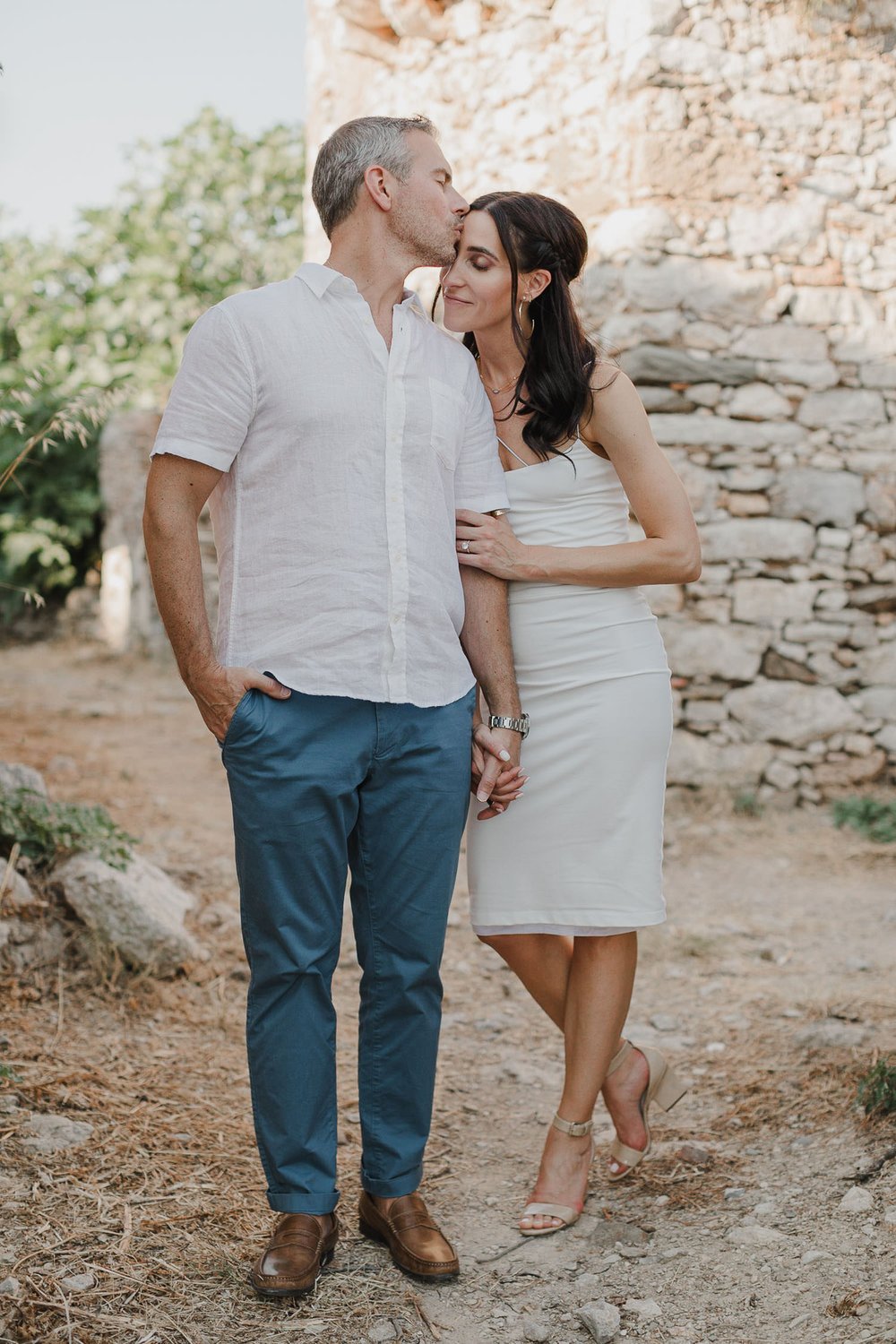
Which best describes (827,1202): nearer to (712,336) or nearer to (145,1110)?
(145,1110)

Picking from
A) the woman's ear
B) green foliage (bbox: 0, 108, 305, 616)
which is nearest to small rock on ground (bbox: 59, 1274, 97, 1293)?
the woman's ear

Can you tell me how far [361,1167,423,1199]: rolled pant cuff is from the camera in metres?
2.14

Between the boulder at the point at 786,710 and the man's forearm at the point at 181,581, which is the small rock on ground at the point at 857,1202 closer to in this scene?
the man's forearm at the point at 181,581

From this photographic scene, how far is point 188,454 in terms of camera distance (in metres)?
1.88

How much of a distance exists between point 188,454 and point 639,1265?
64.8 inches

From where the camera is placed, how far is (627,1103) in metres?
2.46

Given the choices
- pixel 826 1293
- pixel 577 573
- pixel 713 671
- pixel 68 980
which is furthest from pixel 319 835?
pixel 713 671

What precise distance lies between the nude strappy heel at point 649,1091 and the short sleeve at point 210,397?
4.85 ft

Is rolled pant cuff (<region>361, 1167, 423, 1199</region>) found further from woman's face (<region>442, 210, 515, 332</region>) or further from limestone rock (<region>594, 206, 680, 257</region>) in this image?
limestone rock (<region>594, 206, 680, 257</region>)

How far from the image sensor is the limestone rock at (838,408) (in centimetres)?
552

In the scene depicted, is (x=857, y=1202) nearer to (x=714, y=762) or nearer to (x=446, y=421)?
(x=446, y=421)

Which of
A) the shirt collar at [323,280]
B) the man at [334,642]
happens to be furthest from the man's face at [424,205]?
the shirt collar at [323,280]

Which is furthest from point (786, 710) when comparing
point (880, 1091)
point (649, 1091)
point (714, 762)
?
point (649, 1091)

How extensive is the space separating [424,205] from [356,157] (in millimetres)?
145
